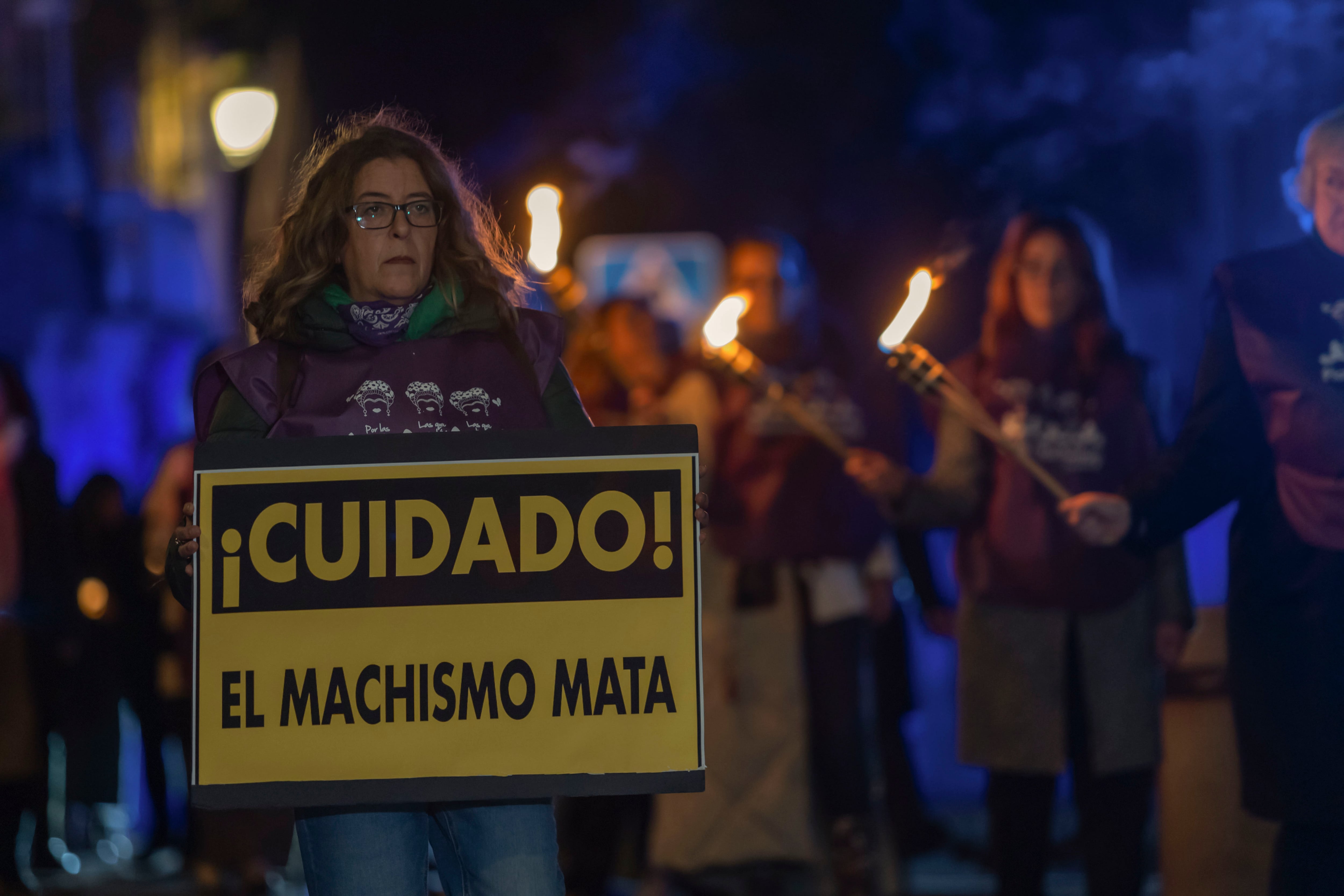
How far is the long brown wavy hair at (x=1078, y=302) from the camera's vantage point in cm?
389

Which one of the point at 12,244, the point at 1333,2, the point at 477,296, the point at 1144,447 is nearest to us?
the point at 477,296

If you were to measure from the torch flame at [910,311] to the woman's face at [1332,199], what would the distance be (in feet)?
2.90

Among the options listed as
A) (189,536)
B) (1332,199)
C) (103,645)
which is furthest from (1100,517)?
(103,645)

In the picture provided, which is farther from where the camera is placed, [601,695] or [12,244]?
[12,244]

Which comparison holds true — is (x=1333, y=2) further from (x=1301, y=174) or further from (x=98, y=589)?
(x=98, y=589)

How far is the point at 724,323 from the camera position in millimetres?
4180

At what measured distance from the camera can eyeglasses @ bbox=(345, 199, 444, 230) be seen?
2.40 metres

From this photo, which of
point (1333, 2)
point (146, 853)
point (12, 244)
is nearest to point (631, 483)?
point (1333, 2)

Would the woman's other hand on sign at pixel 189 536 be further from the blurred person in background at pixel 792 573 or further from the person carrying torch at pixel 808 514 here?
the blurred person in background at pixel 792 573

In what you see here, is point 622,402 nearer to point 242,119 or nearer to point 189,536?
point 242,119

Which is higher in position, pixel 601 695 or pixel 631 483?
pixel 631 483

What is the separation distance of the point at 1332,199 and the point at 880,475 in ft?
4.56

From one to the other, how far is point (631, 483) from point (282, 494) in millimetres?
552

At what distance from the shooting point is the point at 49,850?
19.6ft
